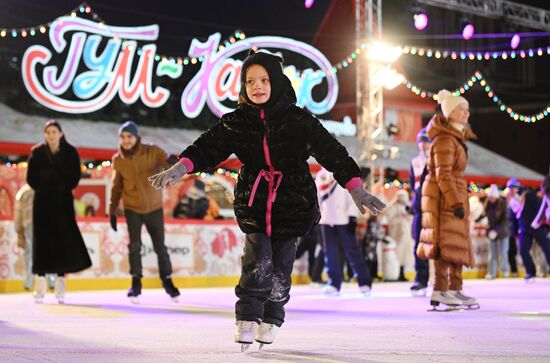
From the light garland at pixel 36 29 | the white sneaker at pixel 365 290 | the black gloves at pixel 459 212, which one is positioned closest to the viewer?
the black gloves at pixel 459 212

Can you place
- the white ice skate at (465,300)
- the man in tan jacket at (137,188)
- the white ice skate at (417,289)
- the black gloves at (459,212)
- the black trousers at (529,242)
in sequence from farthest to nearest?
the black trousers at (529,242) → the white ice skate at (417,289) → the man in tan jacket at (137,188) → the white ice skate at (465,300) → the black gloves at (459,212)

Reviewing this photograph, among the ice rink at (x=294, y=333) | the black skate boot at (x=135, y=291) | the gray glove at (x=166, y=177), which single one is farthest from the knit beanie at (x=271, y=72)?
the black skate boot at (x=135, y=291)

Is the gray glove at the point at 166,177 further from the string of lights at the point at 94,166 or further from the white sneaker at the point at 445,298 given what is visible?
the string of lights at the point at 94,166

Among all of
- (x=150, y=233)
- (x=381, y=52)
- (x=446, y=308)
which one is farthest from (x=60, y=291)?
(x=381, y=52)

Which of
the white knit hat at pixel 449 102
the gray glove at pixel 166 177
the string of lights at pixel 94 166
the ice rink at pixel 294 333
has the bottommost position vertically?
the ice rink at pixel 294 333

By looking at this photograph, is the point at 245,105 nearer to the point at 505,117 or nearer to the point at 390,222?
the point at 390,222

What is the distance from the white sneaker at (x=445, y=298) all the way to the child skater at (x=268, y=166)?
3072 mm

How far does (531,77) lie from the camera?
108 ft

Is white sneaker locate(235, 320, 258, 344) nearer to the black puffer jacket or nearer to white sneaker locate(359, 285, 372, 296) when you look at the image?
the black puffer jacket

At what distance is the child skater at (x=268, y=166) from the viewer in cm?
450

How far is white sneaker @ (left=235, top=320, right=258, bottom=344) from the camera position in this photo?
4309 mm

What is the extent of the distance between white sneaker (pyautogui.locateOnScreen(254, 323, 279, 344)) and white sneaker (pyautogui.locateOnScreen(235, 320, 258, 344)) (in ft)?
0.42

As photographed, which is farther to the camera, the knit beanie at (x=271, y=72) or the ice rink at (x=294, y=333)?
the knit beanie at (x=271, y=72)

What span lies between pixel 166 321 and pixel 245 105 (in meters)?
2.34
